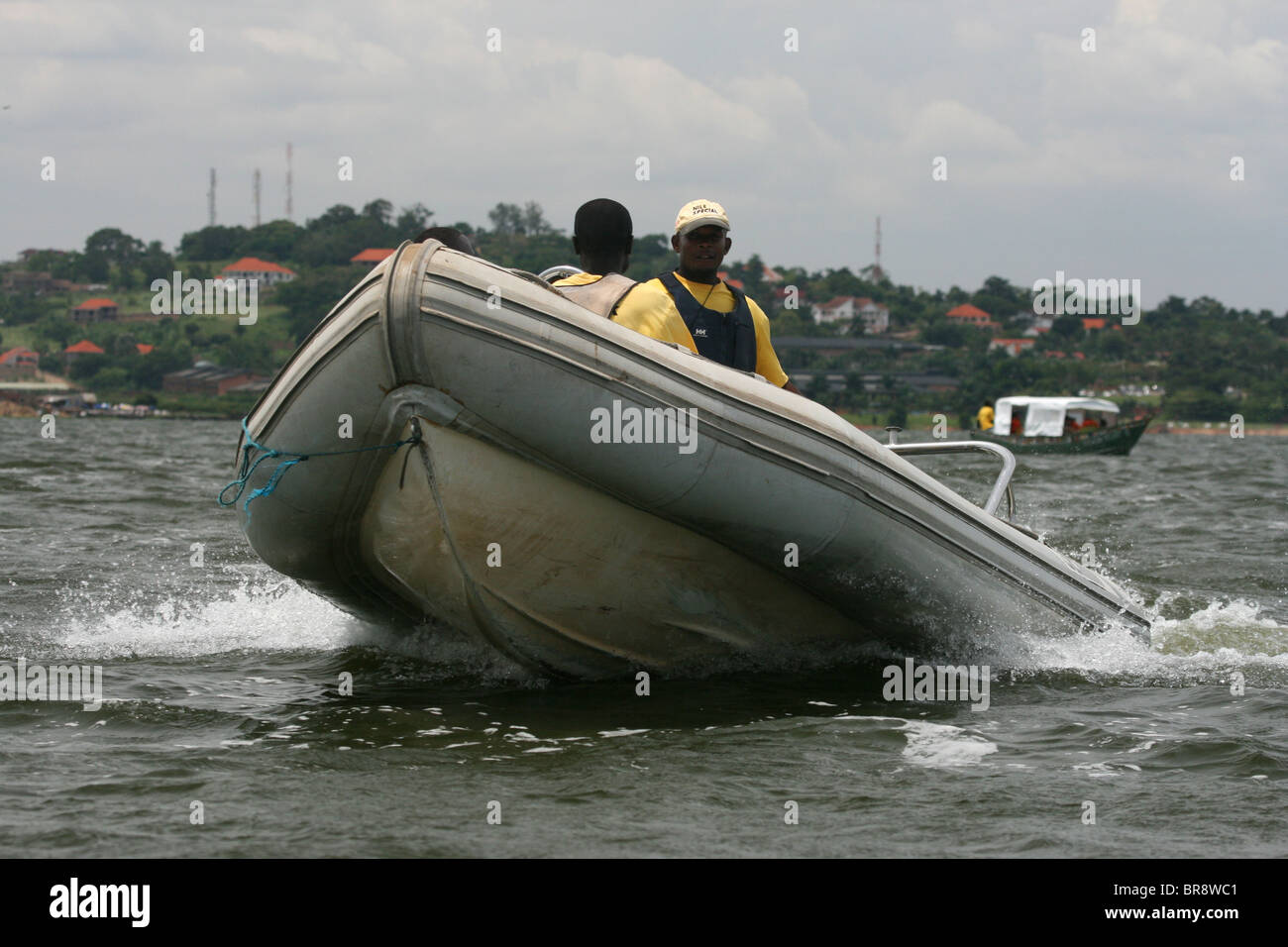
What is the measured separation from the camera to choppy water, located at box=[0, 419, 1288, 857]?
3770mm

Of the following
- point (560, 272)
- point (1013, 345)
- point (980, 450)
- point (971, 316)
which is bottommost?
point (980, 450)

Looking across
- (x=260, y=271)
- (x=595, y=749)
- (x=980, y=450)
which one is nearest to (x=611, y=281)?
(x=595, y=749)

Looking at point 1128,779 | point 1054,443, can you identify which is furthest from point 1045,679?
point 1054,443

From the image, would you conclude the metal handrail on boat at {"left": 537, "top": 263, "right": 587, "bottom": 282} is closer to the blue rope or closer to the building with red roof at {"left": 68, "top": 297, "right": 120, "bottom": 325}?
the blue rope

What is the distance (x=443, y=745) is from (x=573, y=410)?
1160 millimetres

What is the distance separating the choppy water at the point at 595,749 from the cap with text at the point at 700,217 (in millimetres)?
1739

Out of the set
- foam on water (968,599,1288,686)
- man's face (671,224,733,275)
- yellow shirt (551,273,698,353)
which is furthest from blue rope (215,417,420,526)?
foam on water (968,599,1288,686)

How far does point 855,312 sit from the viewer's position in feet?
435

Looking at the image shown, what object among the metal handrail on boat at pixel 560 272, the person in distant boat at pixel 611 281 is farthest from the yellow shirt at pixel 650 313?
the metal handrail on boat at pixel 560 272

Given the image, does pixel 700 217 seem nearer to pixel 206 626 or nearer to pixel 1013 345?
pixel 206 626

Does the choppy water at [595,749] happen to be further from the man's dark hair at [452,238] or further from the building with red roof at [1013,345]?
the building with red roof at [1013,345]

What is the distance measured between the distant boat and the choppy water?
111 ft

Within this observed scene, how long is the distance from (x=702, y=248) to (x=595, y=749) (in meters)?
1.95

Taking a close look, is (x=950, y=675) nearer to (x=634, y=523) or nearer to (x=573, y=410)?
(x=634, y=523)
